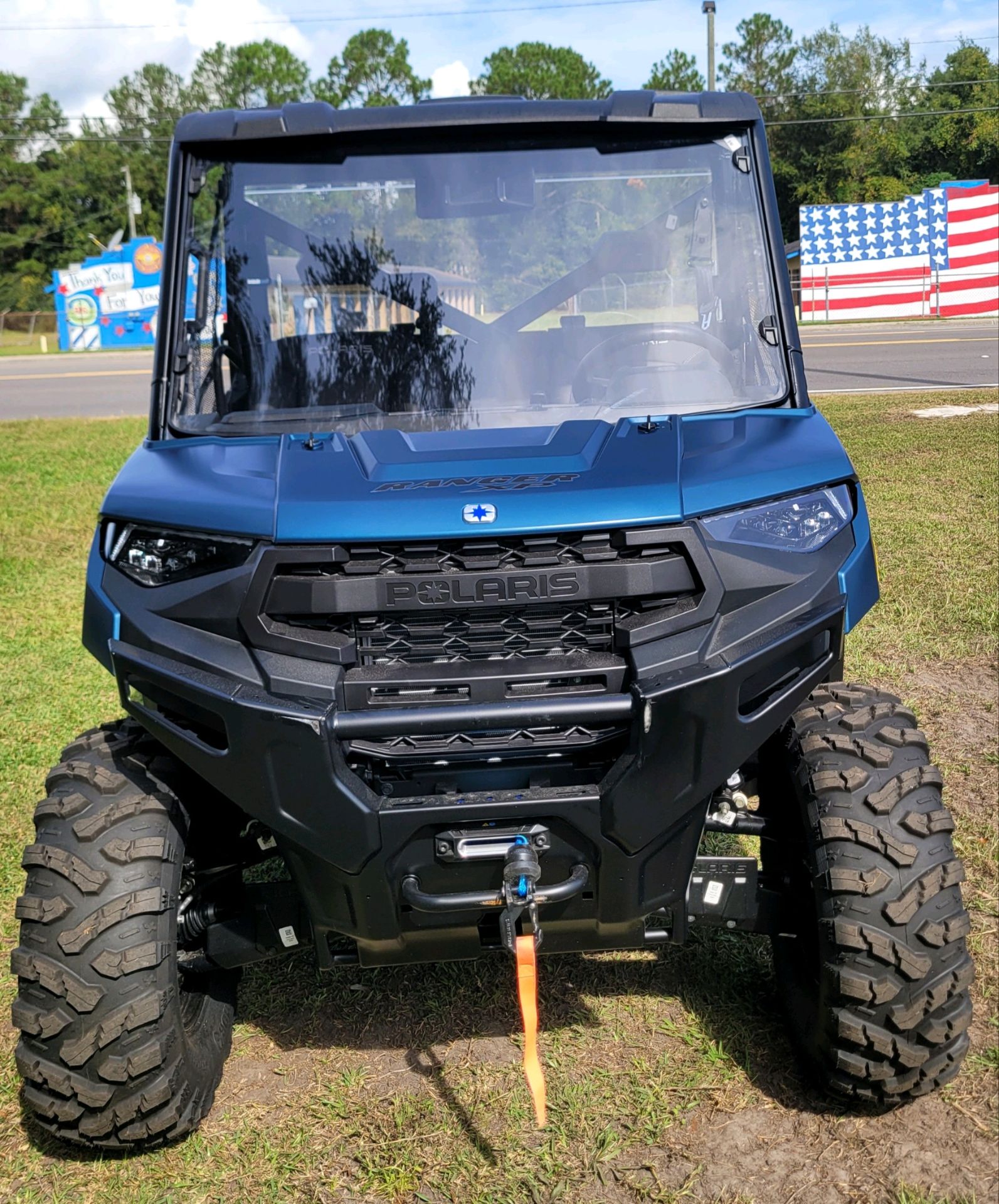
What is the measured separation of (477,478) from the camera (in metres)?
2.66

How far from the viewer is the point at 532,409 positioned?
333 cm

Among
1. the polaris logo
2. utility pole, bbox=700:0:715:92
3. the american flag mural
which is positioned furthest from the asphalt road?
the polaris logo

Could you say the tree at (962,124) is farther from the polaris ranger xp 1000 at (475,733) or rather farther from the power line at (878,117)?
the polaris ranger xp 1000 at (475,733)

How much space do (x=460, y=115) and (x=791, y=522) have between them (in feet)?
5.05

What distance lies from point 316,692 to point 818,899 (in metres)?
1.23

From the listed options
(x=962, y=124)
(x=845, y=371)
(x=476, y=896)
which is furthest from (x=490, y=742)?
(x=962, y=124)

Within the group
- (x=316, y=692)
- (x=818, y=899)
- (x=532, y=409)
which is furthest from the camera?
(x=532, y=409)

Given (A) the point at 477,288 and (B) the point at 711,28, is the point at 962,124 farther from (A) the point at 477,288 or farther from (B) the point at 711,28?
(A) the point at 477,288

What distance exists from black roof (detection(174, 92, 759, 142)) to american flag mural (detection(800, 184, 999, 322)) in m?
31.7

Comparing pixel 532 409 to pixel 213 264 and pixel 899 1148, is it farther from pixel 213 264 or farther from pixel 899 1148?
pixel 899 1148

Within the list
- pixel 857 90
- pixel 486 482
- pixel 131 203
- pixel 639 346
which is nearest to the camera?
pixel 486 482

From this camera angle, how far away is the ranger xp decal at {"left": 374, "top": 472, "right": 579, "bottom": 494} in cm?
260

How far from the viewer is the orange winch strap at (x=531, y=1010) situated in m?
2.62

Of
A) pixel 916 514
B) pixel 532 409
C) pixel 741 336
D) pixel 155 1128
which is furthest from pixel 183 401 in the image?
pixel 916 514
